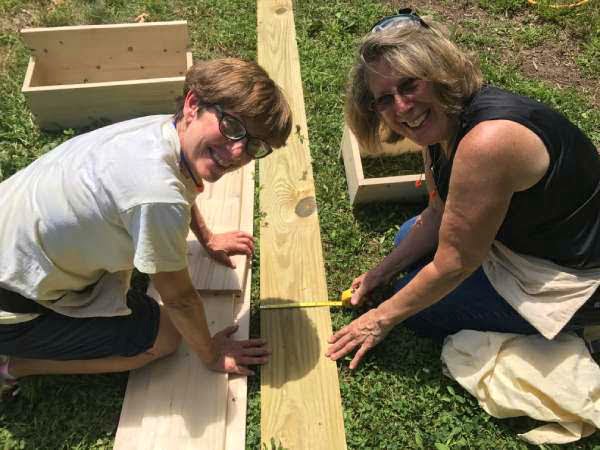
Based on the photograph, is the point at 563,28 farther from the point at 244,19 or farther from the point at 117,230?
the point at 117,230

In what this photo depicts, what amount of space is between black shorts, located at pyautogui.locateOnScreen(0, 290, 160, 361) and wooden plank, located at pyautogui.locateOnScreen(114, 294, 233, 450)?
0.73 feet

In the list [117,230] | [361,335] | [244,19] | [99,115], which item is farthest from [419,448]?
[244,19]

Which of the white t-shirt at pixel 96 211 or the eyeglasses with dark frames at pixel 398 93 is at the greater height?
the eyeglasses with dark frames at pixel 398 93

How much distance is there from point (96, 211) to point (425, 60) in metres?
1.31

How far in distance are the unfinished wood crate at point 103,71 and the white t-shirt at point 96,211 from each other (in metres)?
1.50

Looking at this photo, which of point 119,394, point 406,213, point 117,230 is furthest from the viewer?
point 406,213

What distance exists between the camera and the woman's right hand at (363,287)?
2750 millimetres

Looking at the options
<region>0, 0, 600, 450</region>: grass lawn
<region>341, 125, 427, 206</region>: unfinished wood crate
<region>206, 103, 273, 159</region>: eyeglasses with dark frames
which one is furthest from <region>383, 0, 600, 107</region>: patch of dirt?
<region>206, 103, 273, 159</region>: eyeglasses with dark frames

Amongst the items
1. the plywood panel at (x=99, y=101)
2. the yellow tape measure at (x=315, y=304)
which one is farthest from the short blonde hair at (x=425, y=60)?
the plywood panel at (x=99, y=101)

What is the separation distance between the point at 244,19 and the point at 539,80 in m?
A: 2.67

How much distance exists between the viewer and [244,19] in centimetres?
455

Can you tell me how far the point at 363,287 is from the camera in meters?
2.75

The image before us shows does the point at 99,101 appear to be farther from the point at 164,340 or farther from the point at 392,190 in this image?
the point at 392,190

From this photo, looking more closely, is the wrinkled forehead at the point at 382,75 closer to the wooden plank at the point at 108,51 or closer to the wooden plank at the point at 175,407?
the wooden plank at the point at 175,407
